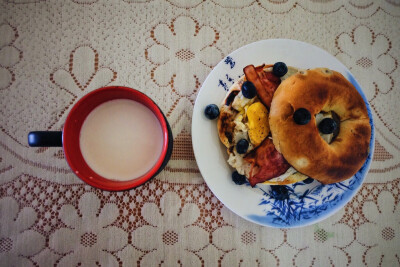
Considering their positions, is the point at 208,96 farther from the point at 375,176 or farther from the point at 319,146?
the point at 375,176

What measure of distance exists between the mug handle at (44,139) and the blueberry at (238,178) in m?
0.47

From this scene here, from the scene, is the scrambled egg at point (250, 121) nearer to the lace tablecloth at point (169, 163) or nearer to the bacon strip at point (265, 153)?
the bacon strip at point (265, 153)

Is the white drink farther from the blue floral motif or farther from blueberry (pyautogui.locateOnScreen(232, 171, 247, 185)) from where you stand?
the blue floral motif

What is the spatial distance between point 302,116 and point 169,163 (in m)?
0.43

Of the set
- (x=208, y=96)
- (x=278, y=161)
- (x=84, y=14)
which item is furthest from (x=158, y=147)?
(x=84, y=14)

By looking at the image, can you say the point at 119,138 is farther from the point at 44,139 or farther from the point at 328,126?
the point at 328,126

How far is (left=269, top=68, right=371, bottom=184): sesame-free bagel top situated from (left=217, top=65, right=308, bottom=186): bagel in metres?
0.05

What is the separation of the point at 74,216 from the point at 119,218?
0.15 meters

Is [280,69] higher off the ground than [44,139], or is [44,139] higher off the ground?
[280,69]

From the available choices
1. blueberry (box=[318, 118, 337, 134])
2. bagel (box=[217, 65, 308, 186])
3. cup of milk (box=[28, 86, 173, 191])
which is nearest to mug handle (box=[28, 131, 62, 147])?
cup of milk (box=[28, 86, 173, 191])

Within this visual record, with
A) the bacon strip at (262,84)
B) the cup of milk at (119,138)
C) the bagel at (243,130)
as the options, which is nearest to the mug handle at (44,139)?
the cup of milk at (119,138)

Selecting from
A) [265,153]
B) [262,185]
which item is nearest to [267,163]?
[265,153]

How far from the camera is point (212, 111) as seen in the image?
2.48 ft

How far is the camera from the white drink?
667mm
